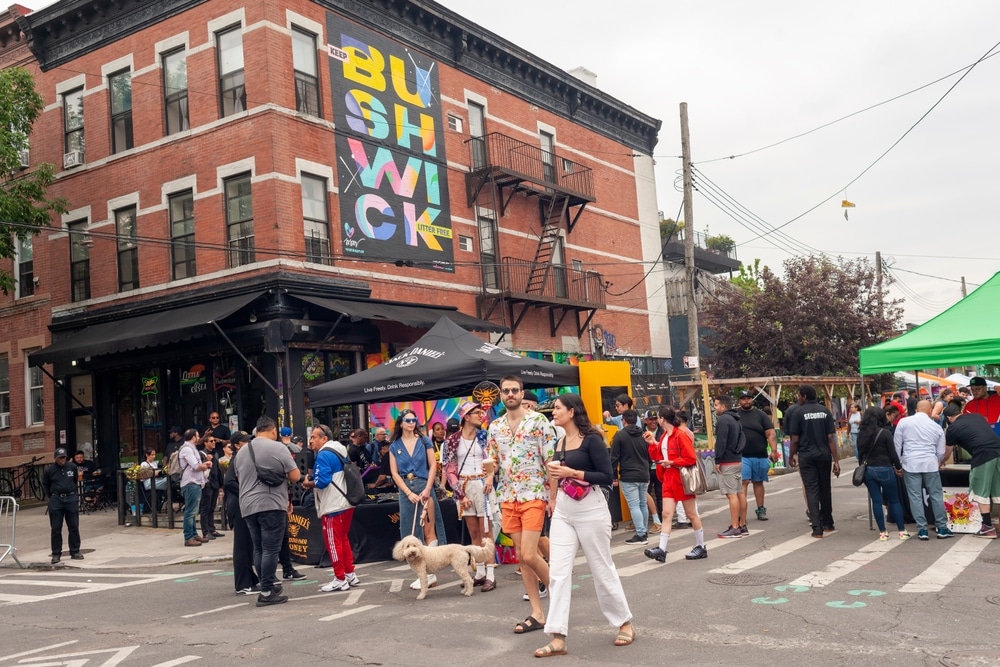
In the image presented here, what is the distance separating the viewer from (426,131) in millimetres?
23062

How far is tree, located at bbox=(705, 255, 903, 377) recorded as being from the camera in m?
30.5

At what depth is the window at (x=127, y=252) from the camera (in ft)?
70.5

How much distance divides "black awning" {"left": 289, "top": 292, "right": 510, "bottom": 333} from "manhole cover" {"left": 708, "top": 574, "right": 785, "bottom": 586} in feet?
29.7

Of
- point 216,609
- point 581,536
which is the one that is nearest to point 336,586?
point 216,609

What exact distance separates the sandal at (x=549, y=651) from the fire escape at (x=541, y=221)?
1803 centimetres

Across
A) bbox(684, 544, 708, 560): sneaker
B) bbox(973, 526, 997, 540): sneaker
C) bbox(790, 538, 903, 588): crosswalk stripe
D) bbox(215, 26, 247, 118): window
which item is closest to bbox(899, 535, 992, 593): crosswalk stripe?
bbox(973, 526, 997, 540): sneaker

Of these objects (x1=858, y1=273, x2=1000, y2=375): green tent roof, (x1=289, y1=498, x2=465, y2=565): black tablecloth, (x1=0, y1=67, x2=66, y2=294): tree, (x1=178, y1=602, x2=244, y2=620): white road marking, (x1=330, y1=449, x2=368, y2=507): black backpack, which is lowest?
(x1=178, y1=602, x2=244, y2=620): white road marking

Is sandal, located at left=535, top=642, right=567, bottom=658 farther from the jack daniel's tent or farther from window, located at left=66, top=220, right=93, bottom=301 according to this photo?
window, located at left=66, top=220, right=93, bottom=301

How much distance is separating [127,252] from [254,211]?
15.0 ft

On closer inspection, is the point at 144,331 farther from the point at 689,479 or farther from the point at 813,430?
the point at 813,430

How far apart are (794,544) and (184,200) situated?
15.4 m

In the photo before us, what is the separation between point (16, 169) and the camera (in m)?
21.4

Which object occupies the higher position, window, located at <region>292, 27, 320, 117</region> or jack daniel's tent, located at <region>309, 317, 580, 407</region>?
window, located at <region>292, 27, 320, 117</region>

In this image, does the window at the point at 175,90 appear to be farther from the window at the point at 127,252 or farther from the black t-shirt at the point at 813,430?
the black t-shirt at the point at 813,430
